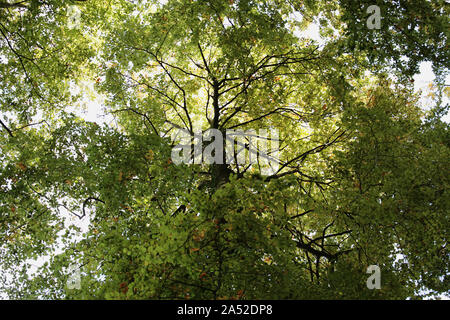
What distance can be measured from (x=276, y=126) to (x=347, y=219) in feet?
20.3

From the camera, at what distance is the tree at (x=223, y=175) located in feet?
22.7

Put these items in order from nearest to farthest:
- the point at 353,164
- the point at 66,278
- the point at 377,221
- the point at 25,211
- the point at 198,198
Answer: the point at 198,198
the point at 377,221
the point at 66,278
the point at 353,164
the point at 25,211

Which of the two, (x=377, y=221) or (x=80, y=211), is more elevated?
(x=80, y=211)

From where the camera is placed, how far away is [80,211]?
11430 mm

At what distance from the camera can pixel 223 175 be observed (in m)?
12.5

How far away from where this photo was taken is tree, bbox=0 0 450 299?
273 inches

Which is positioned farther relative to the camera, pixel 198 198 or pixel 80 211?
pixel 80 211

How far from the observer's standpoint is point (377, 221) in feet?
26.3

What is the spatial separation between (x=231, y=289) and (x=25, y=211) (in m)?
7.50
